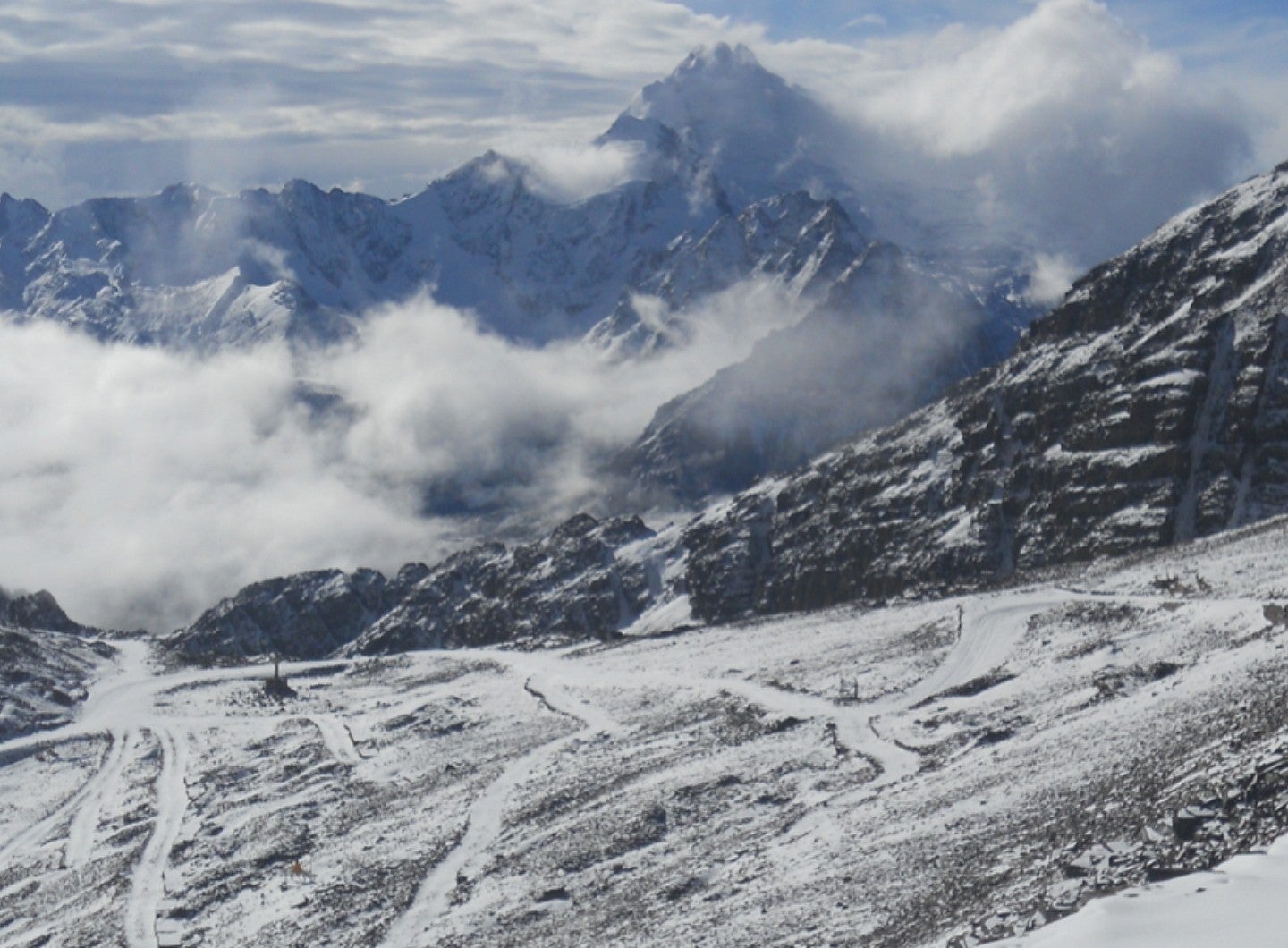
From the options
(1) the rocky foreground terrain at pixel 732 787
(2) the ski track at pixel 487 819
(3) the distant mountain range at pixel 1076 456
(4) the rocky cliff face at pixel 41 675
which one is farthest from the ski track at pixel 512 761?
(3) the distant mountain range at pixel 1076 456

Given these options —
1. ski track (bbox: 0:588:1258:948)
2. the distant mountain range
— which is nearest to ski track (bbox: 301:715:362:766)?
ski track (bbox: 0:588:1258:948)

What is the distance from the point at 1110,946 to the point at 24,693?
112024mm

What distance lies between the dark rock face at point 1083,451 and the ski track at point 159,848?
171 ft

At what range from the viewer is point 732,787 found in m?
57.6

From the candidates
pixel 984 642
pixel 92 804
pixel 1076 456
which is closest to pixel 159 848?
pixel 92 804

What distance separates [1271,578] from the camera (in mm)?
72438

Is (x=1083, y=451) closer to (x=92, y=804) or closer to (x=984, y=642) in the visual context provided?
(x=984, y=642)

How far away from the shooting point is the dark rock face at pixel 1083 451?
128 meters

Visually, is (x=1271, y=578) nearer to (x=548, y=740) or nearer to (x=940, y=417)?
(x=548, y=740)

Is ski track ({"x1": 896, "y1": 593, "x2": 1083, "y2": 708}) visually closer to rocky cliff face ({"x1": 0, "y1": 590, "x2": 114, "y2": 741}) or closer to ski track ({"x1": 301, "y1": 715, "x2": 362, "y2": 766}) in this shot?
ski track ({"x1": 301, "y1": 715, "x2": 362, "y2": 766})

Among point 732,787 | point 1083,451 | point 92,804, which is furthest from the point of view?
point 1083,451

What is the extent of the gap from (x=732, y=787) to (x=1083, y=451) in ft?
302

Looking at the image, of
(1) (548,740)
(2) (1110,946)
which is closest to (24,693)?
(1) (548,740)

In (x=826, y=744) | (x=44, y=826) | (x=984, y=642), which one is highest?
(x=826, y=744)
